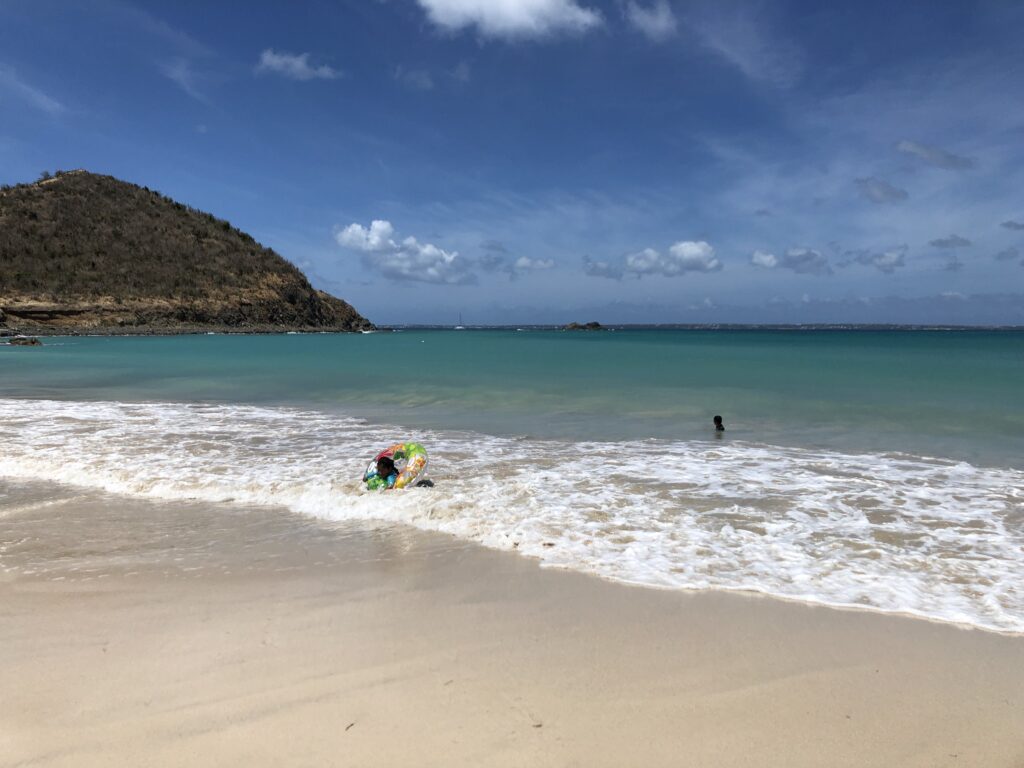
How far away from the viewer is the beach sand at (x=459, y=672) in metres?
2.55

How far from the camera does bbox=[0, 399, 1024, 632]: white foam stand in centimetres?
446

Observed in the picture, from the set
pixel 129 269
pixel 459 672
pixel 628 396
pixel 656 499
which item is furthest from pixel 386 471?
pixel 129 269

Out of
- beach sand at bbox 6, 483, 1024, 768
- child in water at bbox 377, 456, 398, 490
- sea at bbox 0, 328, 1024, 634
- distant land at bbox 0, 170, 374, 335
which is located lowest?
sea at bbox 0, 328, 1024, 634

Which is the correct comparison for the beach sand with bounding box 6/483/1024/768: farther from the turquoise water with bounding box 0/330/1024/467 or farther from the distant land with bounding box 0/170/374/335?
the distant land with bounding box 0/170/374/335

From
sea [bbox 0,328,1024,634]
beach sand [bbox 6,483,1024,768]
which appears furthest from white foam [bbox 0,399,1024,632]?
beach sand [bbox 6,483,1024,768]

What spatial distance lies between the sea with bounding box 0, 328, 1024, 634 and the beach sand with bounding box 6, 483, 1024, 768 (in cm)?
53

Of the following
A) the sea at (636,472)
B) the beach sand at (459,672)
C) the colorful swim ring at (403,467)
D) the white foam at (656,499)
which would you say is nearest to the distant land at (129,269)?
the sea at (636,472)

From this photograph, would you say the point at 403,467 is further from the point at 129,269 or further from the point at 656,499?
the point at 129,269

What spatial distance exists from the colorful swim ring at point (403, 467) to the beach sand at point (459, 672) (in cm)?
210

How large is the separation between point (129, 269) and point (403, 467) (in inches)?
3002

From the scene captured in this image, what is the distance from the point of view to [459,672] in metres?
3.11

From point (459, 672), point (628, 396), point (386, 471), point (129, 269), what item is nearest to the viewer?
point (459, 672)

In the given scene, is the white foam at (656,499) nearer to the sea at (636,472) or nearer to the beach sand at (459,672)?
the sea at (636,472)

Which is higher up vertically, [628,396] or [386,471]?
[386,471]
